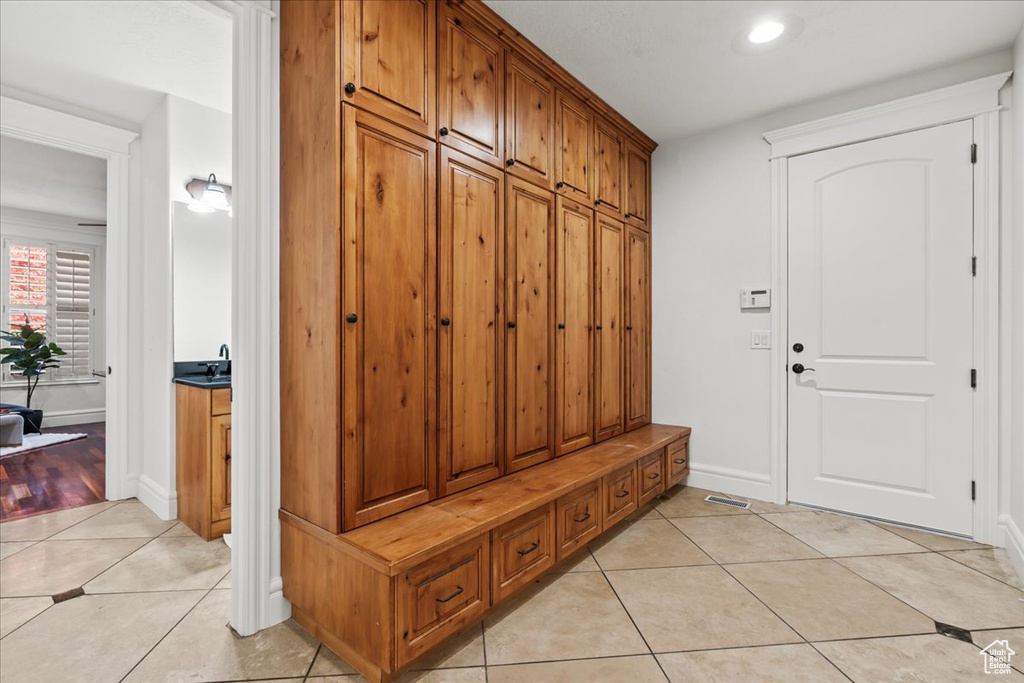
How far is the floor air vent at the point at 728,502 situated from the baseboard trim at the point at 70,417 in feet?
25.1

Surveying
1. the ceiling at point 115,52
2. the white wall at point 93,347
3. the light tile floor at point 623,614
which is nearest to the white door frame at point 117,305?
the ceiling at point 115,52

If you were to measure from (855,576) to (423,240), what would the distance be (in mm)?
2433

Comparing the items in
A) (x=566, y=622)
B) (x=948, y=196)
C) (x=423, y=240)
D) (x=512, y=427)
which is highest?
(x=948, y=196)

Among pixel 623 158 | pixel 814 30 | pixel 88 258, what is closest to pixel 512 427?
pixel 623 158

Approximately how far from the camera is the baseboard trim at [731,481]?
322 cm

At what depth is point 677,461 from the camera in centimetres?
331

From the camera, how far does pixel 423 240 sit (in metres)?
1.90

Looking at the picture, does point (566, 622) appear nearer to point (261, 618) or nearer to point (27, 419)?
point (261, 618)

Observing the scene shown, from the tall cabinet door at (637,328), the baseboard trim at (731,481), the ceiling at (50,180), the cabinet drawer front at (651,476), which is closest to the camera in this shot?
the cabinet drawer front at (651,476)

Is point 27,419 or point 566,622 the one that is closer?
point 566,622

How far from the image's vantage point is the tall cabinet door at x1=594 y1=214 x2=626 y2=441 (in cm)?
302

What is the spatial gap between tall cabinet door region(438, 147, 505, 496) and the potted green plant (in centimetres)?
623

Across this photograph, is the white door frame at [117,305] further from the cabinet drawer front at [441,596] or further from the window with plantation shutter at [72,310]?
the window with plantation shutter at [72,310]

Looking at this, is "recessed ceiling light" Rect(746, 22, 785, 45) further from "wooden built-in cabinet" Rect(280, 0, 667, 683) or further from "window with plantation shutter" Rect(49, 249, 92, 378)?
"window with plantation shutter" Rect(49, 249, 92, 378)
